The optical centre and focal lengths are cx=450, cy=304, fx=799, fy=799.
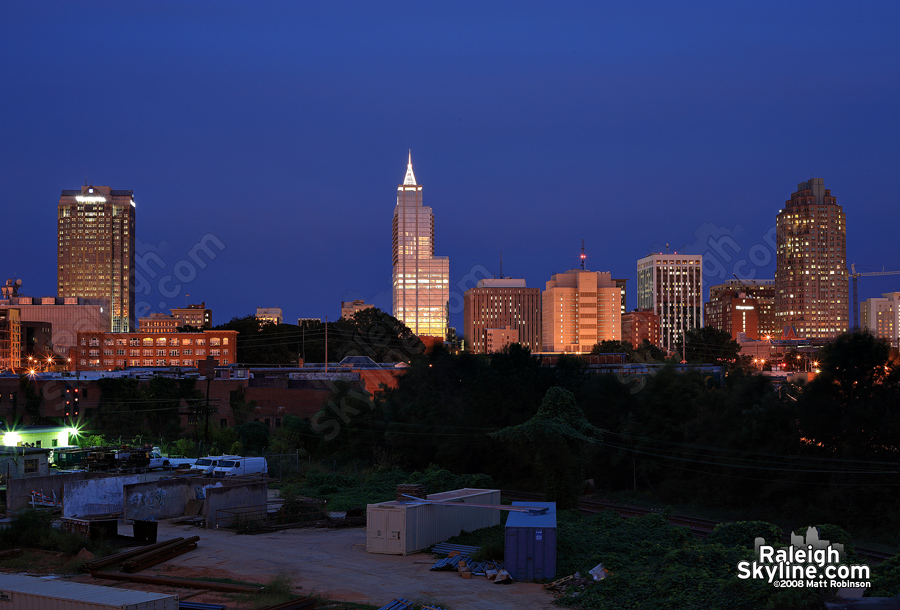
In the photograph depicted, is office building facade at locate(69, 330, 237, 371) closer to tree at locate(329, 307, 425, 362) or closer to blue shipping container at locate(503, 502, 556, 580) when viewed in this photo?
tree at locate(329, 307, 425, 362)

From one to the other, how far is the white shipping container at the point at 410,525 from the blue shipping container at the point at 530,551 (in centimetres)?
418

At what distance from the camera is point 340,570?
23.2 m

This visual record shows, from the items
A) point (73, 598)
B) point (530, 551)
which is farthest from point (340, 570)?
point (73, 598)

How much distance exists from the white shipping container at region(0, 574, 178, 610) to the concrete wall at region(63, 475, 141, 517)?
16.2 m

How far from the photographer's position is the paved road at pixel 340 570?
19938mm

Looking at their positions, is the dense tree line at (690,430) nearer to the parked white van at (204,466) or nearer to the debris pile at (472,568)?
the debris pile at (472,568)

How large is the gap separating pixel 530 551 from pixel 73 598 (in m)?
12.1

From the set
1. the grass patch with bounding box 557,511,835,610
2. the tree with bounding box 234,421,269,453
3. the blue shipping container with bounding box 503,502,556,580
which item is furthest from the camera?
the tree with bounding box 234,421,269,453

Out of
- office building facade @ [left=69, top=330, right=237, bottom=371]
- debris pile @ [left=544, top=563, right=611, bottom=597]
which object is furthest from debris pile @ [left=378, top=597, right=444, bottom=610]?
office building facade @ [left=69, top=330, right=237, bottom=371]

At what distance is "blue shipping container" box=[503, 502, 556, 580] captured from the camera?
22.2 metres

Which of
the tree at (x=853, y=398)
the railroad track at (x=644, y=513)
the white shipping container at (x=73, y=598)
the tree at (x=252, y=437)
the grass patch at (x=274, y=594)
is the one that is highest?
the tree at (x=853, y=398)

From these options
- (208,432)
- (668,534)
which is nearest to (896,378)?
(668,534)

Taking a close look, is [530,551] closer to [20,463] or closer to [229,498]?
[229,498]

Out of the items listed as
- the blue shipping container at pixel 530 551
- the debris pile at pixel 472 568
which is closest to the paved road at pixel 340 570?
the debris pile at pixel 472 568
